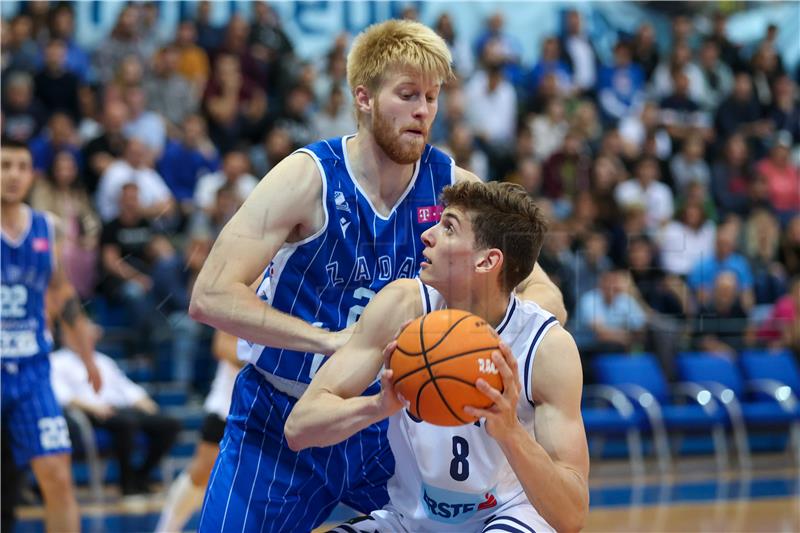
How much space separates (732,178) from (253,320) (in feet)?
37.1

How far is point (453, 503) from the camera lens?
3.77 m

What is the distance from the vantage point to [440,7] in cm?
1386

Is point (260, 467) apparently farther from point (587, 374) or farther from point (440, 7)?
point (440, 7)

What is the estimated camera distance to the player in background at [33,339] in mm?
6066

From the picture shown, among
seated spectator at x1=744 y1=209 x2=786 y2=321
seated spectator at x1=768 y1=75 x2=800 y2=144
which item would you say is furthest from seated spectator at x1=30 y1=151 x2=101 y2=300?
seated spectator at x1=768 y1=75 x2=800 y2=144

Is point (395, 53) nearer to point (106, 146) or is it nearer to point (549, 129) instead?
point (106, 146)

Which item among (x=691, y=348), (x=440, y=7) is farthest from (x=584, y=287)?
(x=440, y=7)

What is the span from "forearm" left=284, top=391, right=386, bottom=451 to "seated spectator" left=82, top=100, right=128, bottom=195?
7.33 meters

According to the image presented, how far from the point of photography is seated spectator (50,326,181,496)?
8805 mm

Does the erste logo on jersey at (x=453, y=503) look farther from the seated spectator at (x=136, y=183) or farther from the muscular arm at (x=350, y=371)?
the seated spectator at (x=136, y=183)

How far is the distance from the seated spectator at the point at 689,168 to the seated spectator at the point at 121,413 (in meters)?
7.33

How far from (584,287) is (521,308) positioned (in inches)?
258

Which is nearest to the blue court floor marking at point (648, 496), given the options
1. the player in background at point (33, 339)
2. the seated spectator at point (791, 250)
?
the player in background at point (33, 339)

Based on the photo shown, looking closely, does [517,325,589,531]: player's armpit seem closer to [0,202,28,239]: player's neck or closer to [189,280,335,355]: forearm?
[189,280,335,355]: forearm
